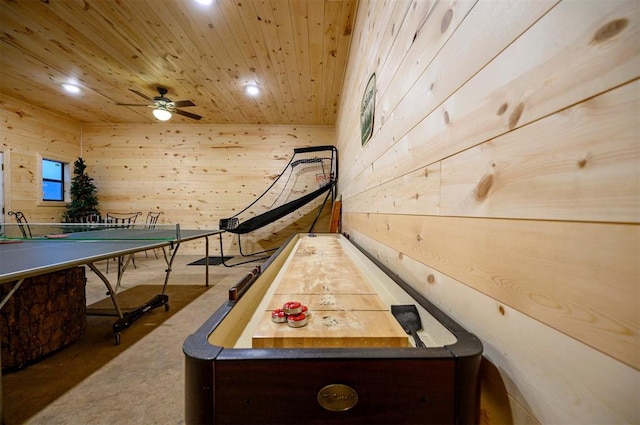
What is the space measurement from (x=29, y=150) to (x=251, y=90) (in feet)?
15.3

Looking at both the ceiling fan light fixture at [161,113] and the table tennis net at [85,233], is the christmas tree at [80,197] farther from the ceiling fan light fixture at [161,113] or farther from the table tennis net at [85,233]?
the ceiling fan light fixture at [161,113]

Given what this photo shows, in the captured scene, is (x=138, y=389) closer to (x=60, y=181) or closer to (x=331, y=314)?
(x=331, y=314)

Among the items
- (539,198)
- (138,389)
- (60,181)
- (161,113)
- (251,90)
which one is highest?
(251,90)

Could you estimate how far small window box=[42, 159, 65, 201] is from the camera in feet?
17.1

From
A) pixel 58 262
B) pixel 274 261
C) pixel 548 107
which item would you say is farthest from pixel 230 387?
pixel 58 262

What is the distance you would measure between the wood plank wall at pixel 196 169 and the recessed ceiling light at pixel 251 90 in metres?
1.41

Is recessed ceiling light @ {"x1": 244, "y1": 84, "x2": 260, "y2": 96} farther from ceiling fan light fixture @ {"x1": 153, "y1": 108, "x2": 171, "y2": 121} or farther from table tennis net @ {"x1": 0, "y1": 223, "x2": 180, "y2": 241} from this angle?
table tennis net @ {"x1": 0, "y1": 223, "x2": 180, "y2": 241}

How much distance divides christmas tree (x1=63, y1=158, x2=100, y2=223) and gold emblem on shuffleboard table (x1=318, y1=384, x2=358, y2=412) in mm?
7113

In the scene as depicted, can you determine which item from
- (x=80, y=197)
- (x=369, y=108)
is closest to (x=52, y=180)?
(x=80, y=197)

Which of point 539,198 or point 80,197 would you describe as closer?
point 539,198

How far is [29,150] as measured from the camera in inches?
191

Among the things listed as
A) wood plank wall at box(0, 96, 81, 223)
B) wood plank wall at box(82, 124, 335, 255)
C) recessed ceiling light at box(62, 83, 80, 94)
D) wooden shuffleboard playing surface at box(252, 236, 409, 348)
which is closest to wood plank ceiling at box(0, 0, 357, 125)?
recessed ceiling light at box(62, 83, 80, 94)

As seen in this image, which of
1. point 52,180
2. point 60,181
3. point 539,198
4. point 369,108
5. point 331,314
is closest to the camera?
point 539,198

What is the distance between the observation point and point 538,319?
1.45 feet
